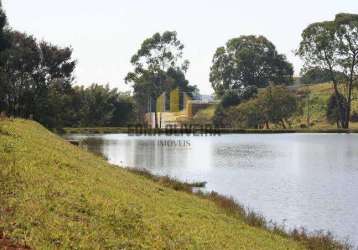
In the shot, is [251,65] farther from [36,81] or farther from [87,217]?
[87,217]

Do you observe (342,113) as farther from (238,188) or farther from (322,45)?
(238,188)

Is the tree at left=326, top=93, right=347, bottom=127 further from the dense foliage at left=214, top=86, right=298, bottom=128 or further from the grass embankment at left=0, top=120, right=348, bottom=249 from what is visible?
the grass embankment at left=0, top=120, right=348, bottom=249

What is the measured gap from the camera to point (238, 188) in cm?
3472

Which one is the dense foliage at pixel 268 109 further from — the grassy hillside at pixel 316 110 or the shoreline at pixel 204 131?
the shoreline at pixel 204 131

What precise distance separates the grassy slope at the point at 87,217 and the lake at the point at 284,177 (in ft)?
21.1

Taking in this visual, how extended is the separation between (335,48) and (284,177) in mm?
92023

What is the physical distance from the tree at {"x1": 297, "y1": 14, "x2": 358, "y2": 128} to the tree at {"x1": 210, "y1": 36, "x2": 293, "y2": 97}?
4013 cm

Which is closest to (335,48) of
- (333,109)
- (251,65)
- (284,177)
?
(333,109)

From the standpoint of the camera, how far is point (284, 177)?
40969mm

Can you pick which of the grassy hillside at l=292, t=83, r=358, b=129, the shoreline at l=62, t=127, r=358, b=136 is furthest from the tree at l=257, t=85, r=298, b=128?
the shoreline at l=62, t=127, r=358, b=136

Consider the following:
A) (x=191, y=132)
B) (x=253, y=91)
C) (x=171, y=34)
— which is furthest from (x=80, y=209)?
(x=171, y=34)

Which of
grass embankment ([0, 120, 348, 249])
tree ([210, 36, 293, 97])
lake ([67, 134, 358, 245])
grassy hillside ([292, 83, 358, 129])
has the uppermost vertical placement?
tree ([210, 36, 293, 97])

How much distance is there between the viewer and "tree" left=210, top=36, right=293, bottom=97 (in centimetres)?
17138

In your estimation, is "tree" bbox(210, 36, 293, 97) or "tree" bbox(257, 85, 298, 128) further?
"tree" bbox(210, 36, 293, 97)
